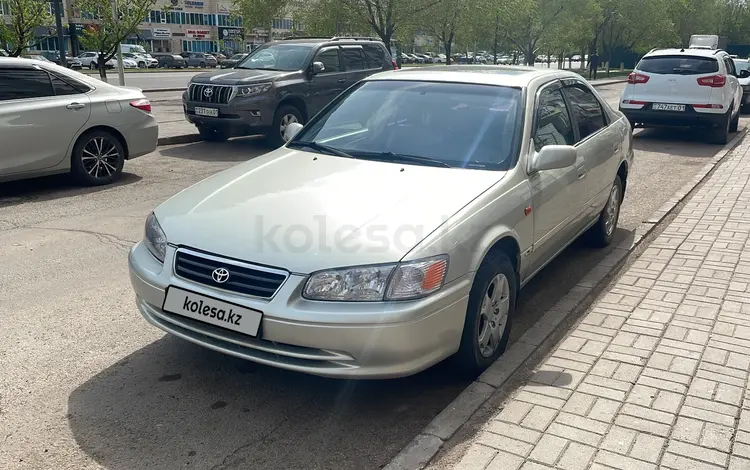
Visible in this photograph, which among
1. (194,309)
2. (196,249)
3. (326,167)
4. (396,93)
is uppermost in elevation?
(396,93)

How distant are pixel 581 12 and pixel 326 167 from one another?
4853 cm

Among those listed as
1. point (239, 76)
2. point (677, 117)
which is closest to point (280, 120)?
point (239, 76)

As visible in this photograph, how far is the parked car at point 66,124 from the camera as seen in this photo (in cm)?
775

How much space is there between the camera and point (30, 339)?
4.18 m

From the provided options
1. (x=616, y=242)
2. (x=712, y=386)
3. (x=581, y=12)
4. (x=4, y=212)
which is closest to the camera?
(x=712, y=386)

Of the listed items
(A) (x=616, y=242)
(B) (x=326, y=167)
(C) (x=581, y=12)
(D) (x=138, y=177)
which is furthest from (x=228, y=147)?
(C) (x=581, y=12)

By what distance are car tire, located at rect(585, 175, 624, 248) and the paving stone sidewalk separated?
556 mm

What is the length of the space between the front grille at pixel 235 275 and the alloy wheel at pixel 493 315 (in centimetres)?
115

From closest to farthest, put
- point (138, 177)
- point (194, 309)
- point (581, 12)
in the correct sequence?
point (194, 309)
point (138, 177)
point (581, 12)

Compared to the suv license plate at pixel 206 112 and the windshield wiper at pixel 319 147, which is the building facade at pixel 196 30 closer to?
the suv license plate at pixel 206 112

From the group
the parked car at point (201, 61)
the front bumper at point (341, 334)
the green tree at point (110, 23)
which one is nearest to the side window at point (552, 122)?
the front bumper at point (341, 334)

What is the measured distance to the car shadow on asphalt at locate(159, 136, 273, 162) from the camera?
1133 centimetres

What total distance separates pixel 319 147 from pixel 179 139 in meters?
8.79

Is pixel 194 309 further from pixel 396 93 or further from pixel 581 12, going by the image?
pixel 581 12
